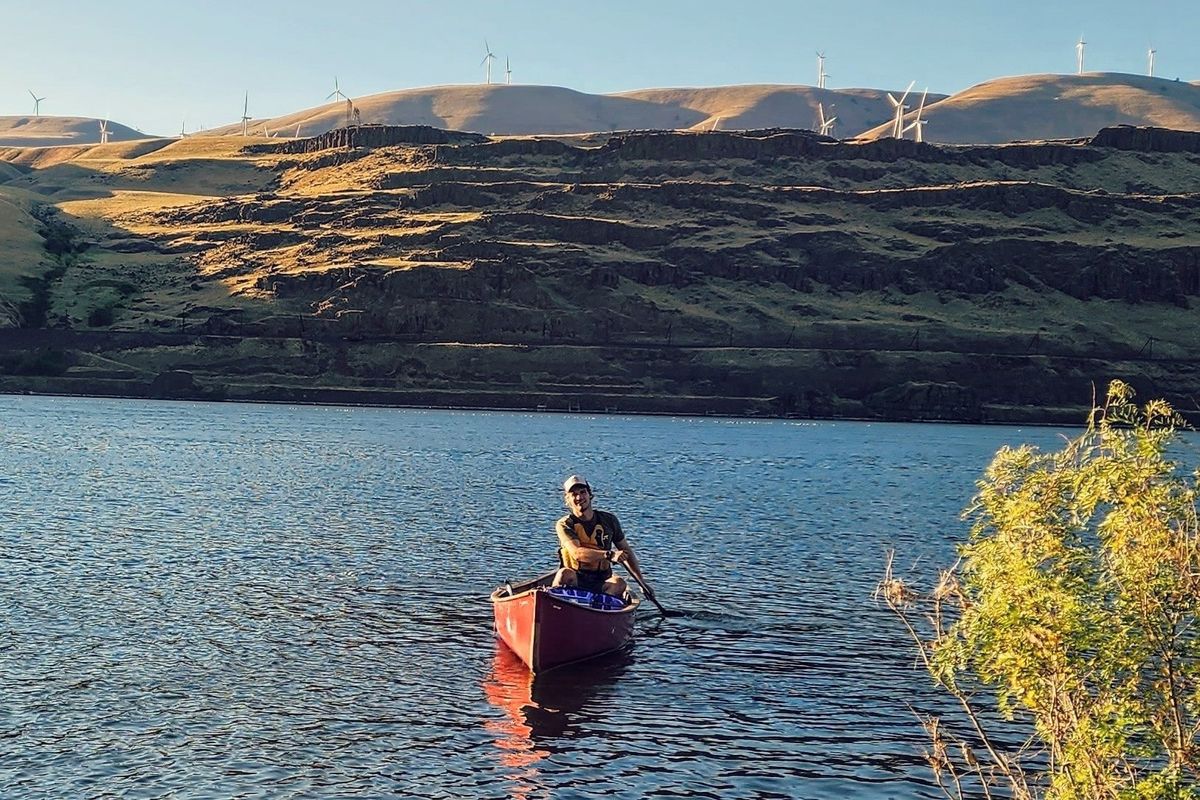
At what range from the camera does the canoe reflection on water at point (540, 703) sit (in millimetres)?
24688

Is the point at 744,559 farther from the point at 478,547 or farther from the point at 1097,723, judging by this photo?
the point at 1097,723

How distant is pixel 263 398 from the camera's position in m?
169

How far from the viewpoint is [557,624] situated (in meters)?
30.9

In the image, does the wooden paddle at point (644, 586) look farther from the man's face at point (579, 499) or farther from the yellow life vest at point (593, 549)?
the man's face at point (579, 499)

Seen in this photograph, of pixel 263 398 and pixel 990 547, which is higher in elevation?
pixel 990 547

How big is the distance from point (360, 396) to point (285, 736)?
151m

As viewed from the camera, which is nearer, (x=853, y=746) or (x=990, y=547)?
(x=990, y=547)

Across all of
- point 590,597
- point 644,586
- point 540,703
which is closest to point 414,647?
point 590,597

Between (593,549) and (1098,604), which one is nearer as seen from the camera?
(1098,604)

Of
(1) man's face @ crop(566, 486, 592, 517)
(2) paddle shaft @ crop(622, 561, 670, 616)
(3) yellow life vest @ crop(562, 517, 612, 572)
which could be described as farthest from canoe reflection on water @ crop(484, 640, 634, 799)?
(1) man's face @ crop(566, 486, 592, 517)

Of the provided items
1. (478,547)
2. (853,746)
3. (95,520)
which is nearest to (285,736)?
(853,746)

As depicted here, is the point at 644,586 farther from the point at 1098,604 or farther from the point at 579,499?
the point at 1098,604

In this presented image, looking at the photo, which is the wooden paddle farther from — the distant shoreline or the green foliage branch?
the distant shoreline

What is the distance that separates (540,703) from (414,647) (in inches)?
224
